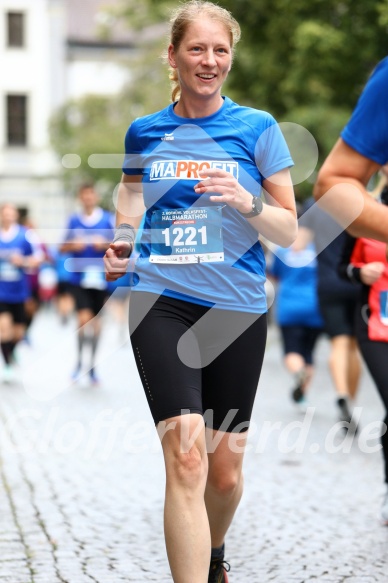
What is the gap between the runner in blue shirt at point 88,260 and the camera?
1273cm

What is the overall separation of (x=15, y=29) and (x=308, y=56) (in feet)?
118

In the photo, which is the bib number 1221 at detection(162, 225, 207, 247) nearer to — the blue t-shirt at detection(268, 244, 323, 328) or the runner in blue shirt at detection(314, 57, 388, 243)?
the runner in blue shirt at detection(314, 57, 388, 243)

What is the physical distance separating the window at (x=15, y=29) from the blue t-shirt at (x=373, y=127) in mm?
47523

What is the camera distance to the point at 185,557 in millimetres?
3701

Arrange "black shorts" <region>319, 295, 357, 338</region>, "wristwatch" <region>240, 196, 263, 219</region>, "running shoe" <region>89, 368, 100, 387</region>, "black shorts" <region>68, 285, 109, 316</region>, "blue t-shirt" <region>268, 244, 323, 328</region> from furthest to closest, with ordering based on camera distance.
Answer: "black shorts" <region>68, 285, 109, 316</region> → "running shoe" <region>89, 368, 100, 387</region> → "blue t-shirt" <region>268, 244, 323, 328</region> → "black shorts" <region>319, 295, 357, 338</region> → "wristwatch" <region>240, 196, 263, 219</region>

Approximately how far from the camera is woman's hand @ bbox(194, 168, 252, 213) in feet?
12.2

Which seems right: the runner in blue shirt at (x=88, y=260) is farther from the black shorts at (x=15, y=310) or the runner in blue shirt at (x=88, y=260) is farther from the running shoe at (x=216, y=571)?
the running shoe at (x=216, y=571)

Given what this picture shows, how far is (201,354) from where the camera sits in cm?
405

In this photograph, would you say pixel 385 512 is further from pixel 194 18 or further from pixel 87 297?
pixel 87 297

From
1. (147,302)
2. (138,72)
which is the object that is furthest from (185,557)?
(138,72)

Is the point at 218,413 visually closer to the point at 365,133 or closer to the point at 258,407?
the point at 365,133

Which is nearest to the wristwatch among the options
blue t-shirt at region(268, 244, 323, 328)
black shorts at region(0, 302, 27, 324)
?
blue t-shirt at region(268, 244, 323, 328)

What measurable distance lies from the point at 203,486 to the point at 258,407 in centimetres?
691

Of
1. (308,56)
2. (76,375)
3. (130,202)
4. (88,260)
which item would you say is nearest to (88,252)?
(88,260)
